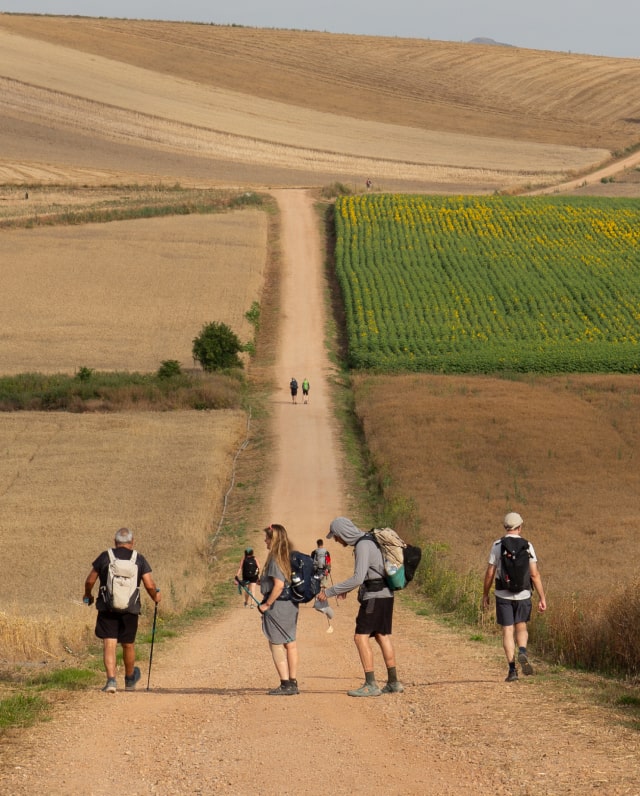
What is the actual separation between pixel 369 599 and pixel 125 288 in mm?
51708

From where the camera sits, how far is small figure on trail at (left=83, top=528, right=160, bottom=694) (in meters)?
12.2

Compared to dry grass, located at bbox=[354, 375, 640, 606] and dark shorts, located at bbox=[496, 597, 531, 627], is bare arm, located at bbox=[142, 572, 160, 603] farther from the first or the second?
dry grass, located at bbox=[354, 375, 640, 606]

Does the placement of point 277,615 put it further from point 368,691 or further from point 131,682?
point 131,682

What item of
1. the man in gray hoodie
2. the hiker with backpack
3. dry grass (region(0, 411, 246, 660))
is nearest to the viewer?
the man in gray hoodie

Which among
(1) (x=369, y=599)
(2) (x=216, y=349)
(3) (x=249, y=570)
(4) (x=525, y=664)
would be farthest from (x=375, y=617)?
(2) (x=216, y=349)

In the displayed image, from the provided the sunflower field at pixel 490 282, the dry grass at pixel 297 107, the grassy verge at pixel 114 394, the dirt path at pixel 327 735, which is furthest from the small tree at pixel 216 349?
the dry grass at pixel 297 107

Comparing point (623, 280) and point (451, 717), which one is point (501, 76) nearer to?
point (623, 280)

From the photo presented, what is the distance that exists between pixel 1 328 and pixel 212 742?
156ft

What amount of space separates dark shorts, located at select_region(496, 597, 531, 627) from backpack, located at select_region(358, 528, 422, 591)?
1414 mm

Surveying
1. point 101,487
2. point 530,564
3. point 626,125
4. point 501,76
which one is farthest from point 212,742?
point 501,76

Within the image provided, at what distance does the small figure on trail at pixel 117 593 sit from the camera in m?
12.2

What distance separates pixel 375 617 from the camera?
1210 centimetres

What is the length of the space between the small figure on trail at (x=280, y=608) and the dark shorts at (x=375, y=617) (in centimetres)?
67

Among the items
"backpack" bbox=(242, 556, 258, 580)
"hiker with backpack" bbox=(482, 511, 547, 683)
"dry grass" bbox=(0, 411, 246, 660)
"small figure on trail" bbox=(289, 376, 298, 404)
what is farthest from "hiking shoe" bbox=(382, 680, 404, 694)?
"small figure on trail" bbox=(289, 376, 298, 404)
